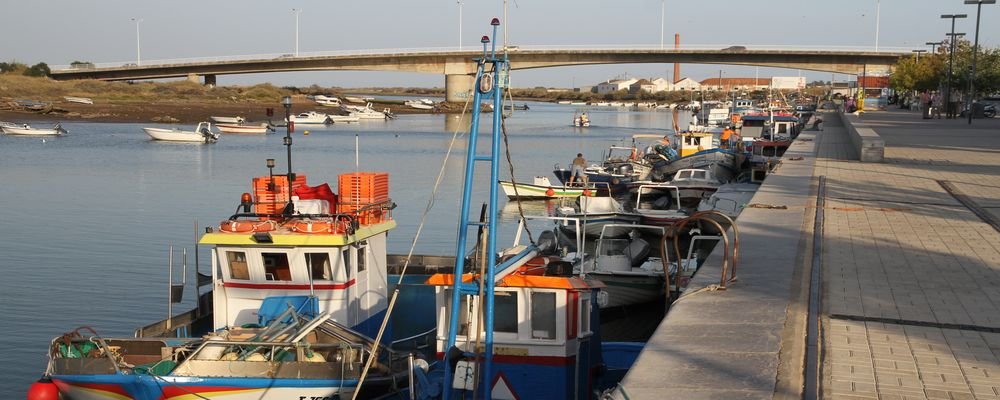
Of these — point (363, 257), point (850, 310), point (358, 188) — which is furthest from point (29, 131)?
point (850, 310)

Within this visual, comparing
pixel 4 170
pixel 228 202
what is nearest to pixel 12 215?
pixel 228 202

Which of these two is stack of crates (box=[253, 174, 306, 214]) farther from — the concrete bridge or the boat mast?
the concrete bridge

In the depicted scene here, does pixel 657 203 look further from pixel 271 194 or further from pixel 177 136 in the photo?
pixel 177 136

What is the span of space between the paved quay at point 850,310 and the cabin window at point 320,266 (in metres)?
4.81

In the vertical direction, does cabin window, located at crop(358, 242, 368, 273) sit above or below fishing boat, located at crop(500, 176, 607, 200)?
above

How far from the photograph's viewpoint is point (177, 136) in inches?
2997

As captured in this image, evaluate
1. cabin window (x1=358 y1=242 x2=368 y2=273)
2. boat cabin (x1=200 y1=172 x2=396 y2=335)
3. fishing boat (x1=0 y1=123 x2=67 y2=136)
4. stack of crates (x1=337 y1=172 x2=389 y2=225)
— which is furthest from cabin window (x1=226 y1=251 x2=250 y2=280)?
fishing boat (x1=0 y1=123 x2=67 y2=136)

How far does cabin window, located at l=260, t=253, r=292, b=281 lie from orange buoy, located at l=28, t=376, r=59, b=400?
2946 millimetres

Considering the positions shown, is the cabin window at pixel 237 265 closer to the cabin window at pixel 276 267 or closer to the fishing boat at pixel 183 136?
the cabin window at pixel 276 267

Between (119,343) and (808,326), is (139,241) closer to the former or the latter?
(119,343)

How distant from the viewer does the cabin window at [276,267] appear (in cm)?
1458

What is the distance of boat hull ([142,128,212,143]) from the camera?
246 ft

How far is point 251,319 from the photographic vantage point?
1480 cm

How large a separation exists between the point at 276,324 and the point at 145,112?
103m
